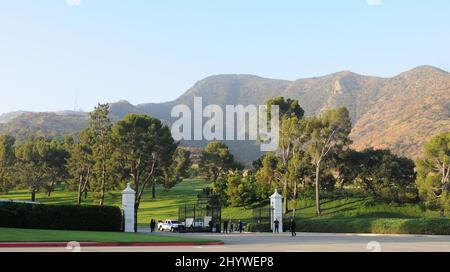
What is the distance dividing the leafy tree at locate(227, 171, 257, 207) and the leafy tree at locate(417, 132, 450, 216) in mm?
19549

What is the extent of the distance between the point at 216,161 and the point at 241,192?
30312 mm

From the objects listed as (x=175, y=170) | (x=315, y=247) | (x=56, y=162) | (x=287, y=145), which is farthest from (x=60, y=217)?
(x=56, y=162)

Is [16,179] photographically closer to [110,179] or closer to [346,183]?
[110,179]

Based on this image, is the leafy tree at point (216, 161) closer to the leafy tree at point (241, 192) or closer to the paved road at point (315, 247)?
the leafy tree at point (241, 192)

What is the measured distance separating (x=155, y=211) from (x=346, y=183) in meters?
23.7

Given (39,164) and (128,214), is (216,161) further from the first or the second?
(128,214)

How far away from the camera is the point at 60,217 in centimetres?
3619

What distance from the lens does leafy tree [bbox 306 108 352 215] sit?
59.4 m

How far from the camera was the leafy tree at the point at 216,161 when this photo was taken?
3782 inches


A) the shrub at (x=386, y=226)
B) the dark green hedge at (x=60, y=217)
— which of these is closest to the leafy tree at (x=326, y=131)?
the shrub at (x=386, y=226)

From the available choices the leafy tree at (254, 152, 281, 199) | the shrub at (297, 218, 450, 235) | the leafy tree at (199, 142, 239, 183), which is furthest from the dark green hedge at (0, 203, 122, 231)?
the leafy tree at (199, 142, 239, 183)

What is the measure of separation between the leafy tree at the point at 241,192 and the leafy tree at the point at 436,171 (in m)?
19.5

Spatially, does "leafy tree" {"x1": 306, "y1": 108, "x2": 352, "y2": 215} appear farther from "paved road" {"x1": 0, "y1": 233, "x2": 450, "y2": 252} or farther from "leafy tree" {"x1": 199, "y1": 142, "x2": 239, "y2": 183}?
"leafy tree" {"x1": 199, "y1": 142, "x2": 239, "y2": 183}

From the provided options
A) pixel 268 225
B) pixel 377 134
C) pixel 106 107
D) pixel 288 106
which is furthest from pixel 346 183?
pixel 377 134
